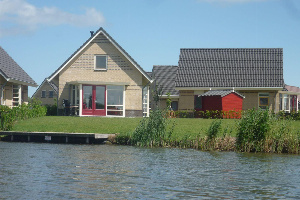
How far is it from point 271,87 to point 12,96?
21237 mm

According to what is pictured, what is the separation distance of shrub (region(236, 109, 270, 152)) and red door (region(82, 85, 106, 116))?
17743mm

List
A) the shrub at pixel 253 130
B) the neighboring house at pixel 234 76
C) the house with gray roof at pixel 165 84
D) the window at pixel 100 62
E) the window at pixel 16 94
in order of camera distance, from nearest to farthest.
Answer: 1. the shrub at pixel 253 130
2. the window at pixel 16 94
3. the window at pixel 100 62
4. the neighboring house at pixel 234 76
5. the house with gray roof at pixel 165 84

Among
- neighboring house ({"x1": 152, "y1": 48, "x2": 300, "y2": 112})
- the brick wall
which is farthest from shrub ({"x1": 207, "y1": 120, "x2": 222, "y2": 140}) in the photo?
the brick wall

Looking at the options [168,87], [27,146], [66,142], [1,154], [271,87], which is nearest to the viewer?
[1,154]

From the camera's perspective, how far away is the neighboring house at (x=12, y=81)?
3628cm

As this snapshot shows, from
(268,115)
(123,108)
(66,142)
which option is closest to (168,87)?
(123,108)

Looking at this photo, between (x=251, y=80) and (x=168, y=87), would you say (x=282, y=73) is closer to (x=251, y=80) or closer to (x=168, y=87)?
(x=251, y=80)

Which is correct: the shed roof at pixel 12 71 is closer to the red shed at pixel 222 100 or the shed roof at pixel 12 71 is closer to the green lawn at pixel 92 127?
the green lawn at pixel 92 127

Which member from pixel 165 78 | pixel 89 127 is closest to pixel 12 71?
pixel 89 127

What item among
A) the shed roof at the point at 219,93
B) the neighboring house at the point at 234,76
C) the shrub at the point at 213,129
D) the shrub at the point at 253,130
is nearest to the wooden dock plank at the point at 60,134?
the shrub at the point at 213,129

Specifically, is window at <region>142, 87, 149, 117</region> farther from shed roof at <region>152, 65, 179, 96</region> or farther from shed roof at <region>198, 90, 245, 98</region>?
shed roof at <region>152, 65, 179, 96</region>

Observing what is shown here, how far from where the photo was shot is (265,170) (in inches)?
691

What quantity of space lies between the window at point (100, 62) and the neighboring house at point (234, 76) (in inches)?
317

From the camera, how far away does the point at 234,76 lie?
45781 millimetres
